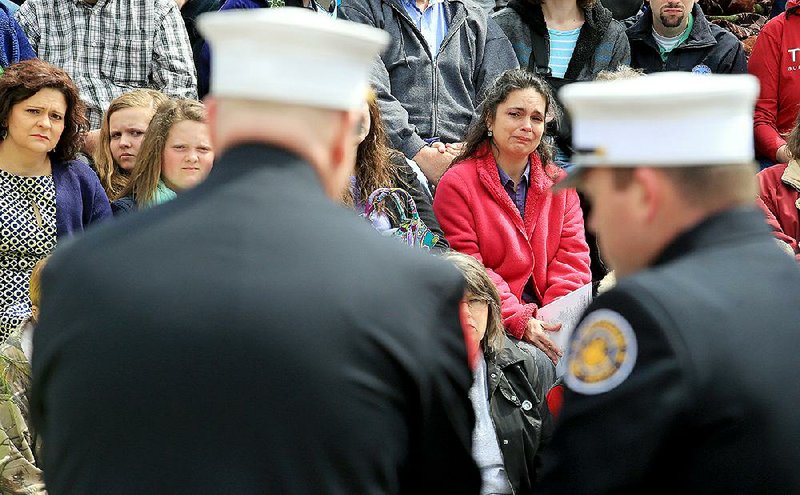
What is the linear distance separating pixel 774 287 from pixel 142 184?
4280 millimetres

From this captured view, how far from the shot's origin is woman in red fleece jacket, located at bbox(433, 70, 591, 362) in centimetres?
621

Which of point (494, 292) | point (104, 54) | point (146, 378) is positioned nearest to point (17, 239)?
point (104, 54)

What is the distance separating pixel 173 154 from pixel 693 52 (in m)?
3.92

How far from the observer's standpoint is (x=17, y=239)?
18.5 ft

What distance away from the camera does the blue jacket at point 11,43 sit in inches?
263

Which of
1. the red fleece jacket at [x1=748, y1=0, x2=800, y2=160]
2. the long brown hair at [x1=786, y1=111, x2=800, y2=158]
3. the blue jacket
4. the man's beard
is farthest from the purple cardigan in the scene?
the red fleece jacket at [x1=748, y1=0, x2=800, y2=160]

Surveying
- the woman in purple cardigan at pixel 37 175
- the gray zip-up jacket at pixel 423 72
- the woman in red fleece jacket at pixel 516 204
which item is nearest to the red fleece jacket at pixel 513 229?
the woman in red fleece jacket at pixel 516 204

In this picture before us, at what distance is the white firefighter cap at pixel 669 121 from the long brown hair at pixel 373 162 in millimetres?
3635

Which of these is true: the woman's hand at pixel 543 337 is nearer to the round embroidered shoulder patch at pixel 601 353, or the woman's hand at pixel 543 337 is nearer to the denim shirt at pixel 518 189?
the denim shirt at pixel 518 189

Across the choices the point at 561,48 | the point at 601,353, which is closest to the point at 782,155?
the point at 561,48

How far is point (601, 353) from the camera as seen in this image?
2.00 meters

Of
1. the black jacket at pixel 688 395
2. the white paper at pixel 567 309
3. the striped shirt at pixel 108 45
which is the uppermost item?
the black jacket at pixel 688 395

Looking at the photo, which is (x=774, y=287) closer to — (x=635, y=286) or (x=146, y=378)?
(x=635, y=286)

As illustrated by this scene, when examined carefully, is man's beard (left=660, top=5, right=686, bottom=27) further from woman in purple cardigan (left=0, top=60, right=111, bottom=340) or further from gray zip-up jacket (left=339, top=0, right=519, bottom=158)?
woman in purple cardigan (left=0, top=60, right=111, bottom=340)
